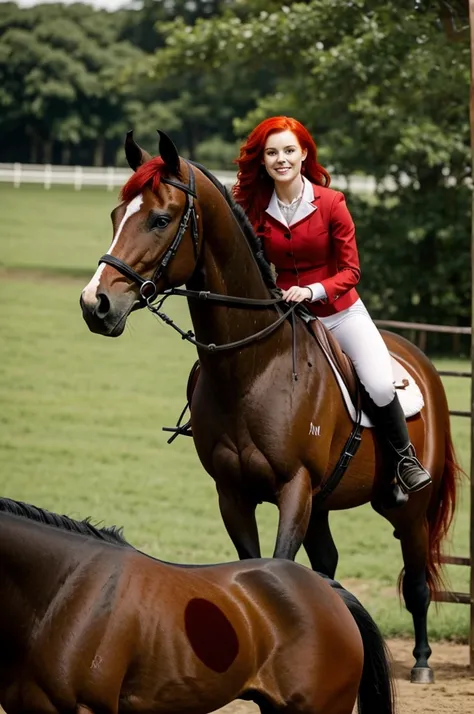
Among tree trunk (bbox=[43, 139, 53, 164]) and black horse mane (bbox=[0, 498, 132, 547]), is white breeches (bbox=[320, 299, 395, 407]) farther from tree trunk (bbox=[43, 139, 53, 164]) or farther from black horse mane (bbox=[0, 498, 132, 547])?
tree trunk (bbox=[43, 139, 53, 164])

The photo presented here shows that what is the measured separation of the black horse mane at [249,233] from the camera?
5.32 m

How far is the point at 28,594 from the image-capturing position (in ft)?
12.0

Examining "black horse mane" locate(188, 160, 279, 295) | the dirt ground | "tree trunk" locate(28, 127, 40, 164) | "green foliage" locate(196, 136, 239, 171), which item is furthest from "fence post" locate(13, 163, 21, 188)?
"black horse mane" locate(188, 160, 279, 295)

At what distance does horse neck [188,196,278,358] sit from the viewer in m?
5.25

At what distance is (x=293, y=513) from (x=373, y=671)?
105 cm

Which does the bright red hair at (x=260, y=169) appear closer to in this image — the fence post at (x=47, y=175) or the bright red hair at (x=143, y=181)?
the bright red hair at (x=143, y=181)

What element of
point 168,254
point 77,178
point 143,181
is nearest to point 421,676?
point 168,254

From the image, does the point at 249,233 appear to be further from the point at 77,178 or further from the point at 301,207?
the point at 77,178

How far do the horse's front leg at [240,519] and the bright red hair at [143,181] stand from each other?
1.36 meters

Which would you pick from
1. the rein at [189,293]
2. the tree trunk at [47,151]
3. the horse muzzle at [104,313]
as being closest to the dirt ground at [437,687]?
the rein at [189,293]

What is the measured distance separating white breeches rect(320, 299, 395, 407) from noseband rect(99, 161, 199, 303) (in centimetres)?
96

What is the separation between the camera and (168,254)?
4.98 meters

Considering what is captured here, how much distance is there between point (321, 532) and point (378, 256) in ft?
49.5

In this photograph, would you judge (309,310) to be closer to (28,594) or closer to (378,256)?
(28,594)
